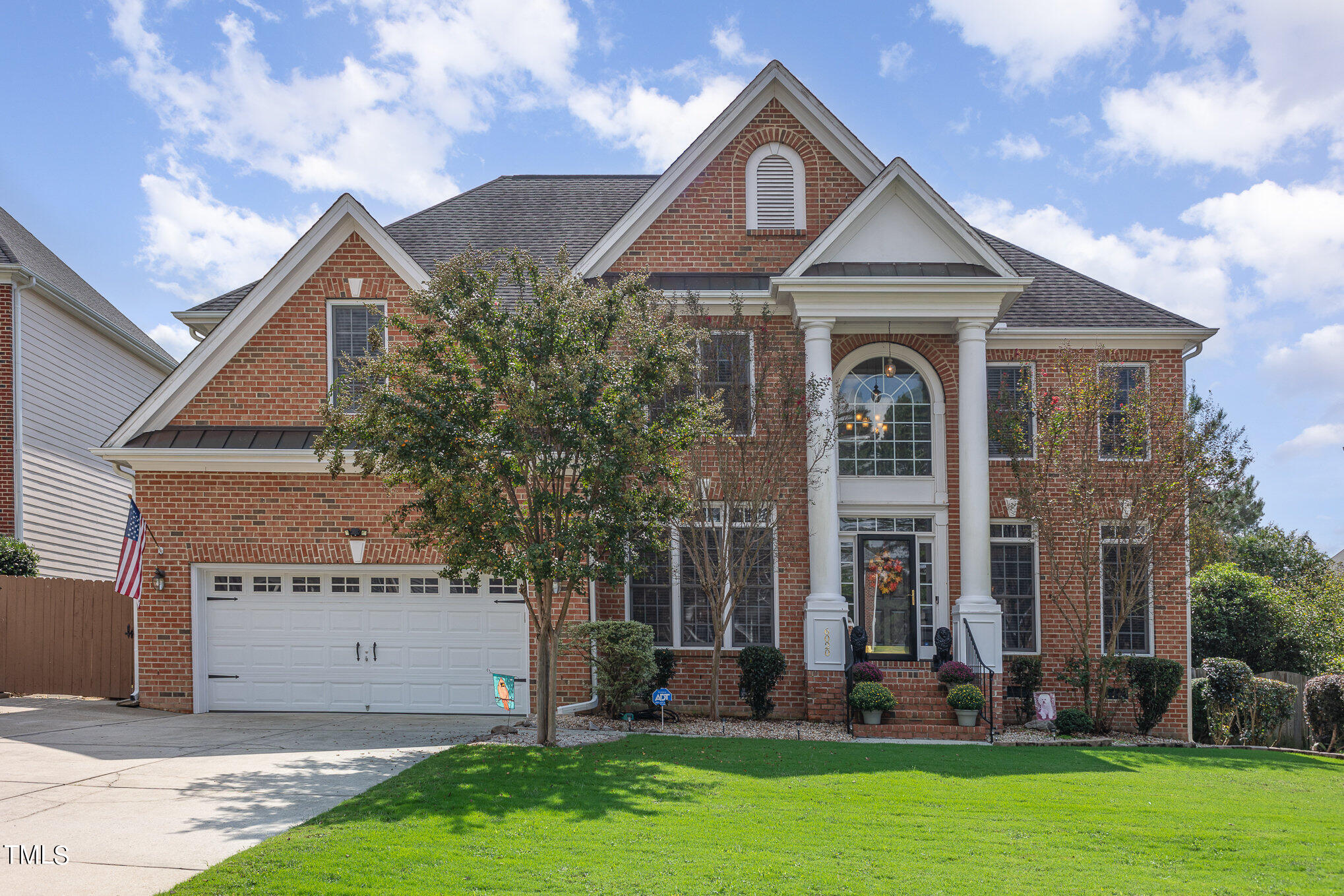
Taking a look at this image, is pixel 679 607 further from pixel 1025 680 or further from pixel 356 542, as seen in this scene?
pixel 1025 680

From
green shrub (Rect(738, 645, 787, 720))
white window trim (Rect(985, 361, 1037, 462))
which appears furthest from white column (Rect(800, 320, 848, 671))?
white window trim (Rect(985, 361, 1037, 462))

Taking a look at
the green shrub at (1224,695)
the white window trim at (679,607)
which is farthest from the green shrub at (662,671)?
the green shrub at (1224,695)

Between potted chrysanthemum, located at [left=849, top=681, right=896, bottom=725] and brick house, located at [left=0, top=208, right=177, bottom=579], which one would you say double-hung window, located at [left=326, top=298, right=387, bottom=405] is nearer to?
brick house, located at [left=0, top=208, right=177, bottom=579]

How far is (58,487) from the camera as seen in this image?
1988 cm

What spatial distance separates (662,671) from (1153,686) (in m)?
7.86

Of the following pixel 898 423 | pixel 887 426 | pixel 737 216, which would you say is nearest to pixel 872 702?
pixel 887 426

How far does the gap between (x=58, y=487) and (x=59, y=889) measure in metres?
16.8

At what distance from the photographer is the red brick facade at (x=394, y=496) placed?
1423 cm

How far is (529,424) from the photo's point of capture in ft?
35.1

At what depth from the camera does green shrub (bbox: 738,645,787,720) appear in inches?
567

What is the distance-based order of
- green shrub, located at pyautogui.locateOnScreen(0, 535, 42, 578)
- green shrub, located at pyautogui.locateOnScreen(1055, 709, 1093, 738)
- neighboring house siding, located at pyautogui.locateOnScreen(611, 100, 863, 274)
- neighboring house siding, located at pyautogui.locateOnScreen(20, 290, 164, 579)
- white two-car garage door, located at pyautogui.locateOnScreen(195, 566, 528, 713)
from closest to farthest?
green shrub, located at pyautogui.locateOnScreen(1055, 709, 1093, 738) → white two-car garage door, located at pyautogui.locateOnScreen(195, 566, 528, 713) → neighboring house siding, located at pyautogui.locateOnScreen(611, 100, 863, 274) → green shrub, located at pyautogui.locateOnScreen(0, 535, 42, 578) → neighboring house siding, located at pyautogui.locateOnScreen(20, 290, 164, 579)

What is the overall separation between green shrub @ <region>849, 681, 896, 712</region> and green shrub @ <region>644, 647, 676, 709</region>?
9.81 feet

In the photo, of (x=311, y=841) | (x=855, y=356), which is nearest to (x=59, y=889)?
(x=311, y=841)

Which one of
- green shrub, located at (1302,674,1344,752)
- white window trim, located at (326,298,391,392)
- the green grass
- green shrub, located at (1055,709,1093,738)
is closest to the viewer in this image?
the green grass
